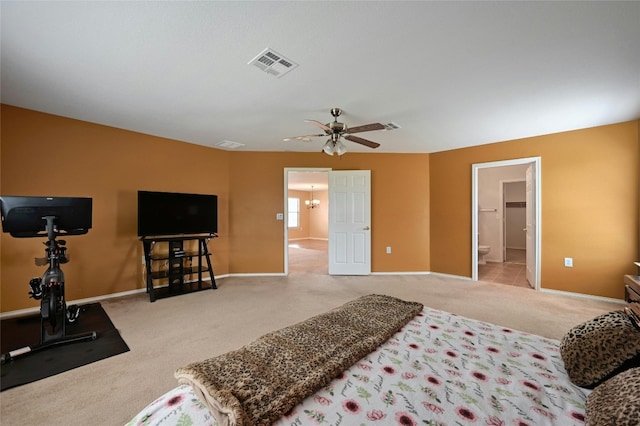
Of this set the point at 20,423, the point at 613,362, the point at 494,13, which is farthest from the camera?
the point at 494,13

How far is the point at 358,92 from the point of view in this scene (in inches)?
106

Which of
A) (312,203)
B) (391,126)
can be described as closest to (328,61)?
(391,126)

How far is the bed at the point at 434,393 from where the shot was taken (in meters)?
0.90

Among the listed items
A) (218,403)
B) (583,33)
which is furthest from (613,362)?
(583,33)

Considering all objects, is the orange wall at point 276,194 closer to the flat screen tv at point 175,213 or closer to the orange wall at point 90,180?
the orange wall at point 90,180

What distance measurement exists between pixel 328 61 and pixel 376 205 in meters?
3.47

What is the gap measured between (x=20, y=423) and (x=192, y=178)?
3.64m

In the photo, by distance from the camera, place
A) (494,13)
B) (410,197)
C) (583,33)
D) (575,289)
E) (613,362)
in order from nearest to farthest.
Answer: (613,362) → (494,13) → (583,33) → (575,289) → (410,197)

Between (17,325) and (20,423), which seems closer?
(20,423)

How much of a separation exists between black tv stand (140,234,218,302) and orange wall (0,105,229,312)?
0.27 metres

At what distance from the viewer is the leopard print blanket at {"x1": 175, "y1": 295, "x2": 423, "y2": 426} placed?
0.89 meters

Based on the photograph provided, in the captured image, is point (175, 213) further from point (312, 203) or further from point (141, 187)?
point (312, 203)

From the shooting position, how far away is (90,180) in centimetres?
362

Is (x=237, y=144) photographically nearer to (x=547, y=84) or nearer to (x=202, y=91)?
(x=202, y=91)
